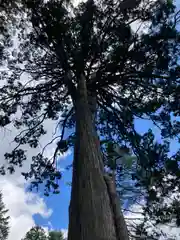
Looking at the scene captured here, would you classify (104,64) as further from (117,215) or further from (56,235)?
(56,235)

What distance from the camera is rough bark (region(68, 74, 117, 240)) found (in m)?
2.25

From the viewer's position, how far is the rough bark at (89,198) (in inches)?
88.6

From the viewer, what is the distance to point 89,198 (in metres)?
2.62

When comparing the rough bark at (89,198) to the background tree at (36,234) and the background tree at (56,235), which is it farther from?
the background tree at (36,234)

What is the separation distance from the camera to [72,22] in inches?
274

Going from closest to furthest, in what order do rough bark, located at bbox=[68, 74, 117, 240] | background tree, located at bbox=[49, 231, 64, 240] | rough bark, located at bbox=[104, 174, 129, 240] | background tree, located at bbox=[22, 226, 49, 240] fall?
1. rough bark, located at bbox=[68, 74, 117, 240]
2. rough bark, located at bbox=[104, 174, 129, 240]
3. background tree, located at bbox=[49, 231, 64, 240]
4. background tree, located at bbox=[22, 226, 49, 240]

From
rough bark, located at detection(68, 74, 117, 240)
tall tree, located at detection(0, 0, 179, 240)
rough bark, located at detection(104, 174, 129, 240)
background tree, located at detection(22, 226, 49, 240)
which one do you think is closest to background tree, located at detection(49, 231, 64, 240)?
background tree, located at detection(22, 226, 49, 240)

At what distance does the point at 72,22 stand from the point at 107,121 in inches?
125

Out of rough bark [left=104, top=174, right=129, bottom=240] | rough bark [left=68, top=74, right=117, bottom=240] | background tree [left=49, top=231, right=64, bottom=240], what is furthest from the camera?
background tree [left=49, top=231, right=64, bottom=240]

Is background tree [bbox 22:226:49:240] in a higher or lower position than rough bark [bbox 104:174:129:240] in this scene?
higher

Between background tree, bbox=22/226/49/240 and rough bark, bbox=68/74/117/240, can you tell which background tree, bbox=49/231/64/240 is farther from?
rough bark, bbox=68/74/117/240

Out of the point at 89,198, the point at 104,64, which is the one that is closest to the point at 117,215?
the point at 89,198

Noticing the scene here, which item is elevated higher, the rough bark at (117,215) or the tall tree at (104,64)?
the tall tree at (104,64)

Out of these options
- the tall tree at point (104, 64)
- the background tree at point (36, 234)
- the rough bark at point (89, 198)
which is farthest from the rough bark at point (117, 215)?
the background tree at point (36, 234)
